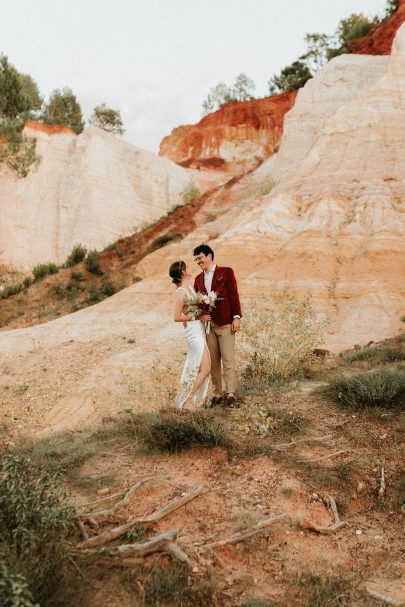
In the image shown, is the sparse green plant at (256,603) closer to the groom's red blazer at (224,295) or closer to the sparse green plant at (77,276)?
the groom's red blazer at (224,295)

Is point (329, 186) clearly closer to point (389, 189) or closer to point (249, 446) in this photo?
point (389, 189)

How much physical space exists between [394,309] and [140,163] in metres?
24.3

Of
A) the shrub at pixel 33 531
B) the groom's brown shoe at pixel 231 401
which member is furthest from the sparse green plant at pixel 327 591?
the groom's brown shoe at pixel 231 401

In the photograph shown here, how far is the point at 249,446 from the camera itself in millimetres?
4590

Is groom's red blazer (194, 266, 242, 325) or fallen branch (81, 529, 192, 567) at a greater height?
groom's red blazer (194, 266, 242, 325)

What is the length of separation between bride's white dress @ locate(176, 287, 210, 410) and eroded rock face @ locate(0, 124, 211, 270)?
79.7 feet

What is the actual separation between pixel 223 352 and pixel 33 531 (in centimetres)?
338

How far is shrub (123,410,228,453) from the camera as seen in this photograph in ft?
15.2

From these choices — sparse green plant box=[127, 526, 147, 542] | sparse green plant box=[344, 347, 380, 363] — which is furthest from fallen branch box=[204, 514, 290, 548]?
sparse green plant box=[344, 347, 380, 363]

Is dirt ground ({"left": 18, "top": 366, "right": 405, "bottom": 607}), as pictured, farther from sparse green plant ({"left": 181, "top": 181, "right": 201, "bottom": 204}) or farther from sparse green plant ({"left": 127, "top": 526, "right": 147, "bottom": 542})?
sparse green plant ({"left": 181, "top": 181, "right": 201, "bottom": 204})

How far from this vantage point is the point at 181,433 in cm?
466

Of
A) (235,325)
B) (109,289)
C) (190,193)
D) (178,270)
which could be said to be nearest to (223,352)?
(235,325)

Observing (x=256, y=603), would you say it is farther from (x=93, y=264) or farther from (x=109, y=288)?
(x=93, y=264)

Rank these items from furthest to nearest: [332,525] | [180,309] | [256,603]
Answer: [180,309]
[332,525]
[256,603]
